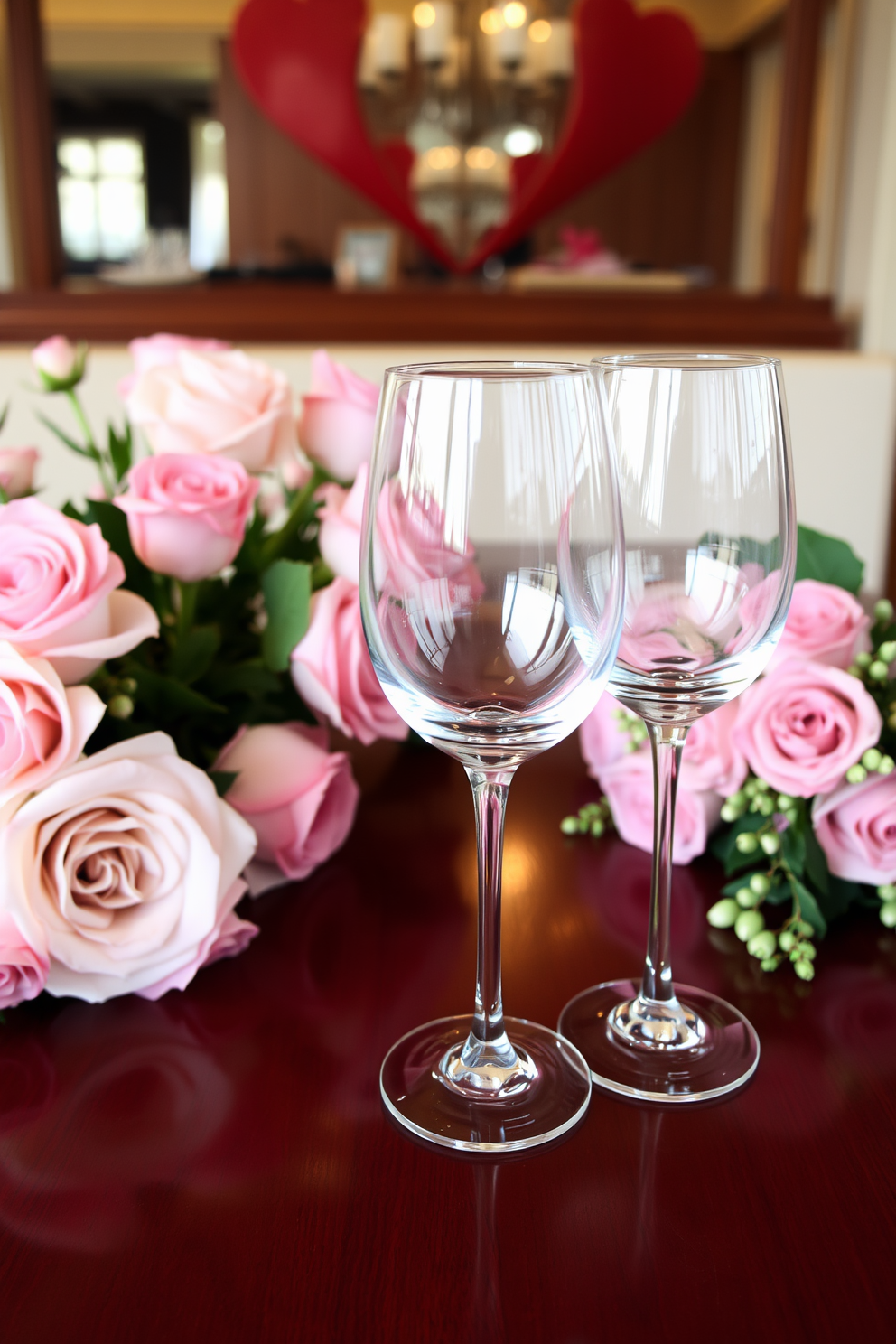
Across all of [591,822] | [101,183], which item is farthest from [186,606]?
[101,183]

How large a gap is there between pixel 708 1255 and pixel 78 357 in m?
0.64

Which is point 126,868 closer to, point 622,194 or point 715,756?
point 715,756

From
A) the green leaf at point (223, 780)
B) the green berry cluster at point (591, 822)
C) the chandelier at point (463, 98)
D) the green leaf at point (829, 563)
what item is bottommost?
the green berry cluster at point (591, 822)

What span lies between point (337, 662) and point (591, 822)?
17 cm

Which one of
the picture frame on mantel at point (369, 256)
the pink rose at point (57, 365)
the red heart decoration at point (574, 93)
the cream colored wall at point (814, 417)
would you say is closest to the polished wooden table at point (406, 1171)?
the pink rose at point (57, 365)

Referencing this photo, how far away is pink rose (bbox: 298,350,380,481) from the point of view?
0.66 metres

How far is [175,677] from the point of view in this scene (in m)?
0.55

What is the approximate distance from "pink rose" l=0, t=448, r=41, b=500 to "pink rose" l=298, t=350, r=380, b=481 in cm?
15

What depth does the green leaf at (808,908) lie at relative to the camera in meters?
0.50

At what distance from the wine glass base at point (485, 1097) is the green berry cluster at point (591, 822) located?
18 centimetres

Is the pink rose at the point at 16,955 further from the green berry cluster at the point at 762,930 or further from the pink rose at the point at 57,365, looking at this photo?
the pink rose at the point at 57,365

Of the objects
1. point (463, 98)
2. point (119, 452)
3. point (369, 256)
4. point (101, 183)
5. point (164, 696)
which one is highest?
point (101, 183)

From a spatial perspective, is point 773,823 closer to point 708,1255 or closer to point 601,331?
point 708,1255

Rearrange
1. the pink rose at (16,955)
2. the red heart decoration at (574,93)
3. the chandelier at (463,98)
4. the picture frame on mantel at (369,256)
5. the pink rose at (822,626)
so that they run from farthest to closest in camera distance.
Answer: the chandelier at (463,98)
the picture frame on mantel at (369,256)
the red heart decoration at (574,93)
the pink rose at (822,626)
the pink rose at (16,955)
